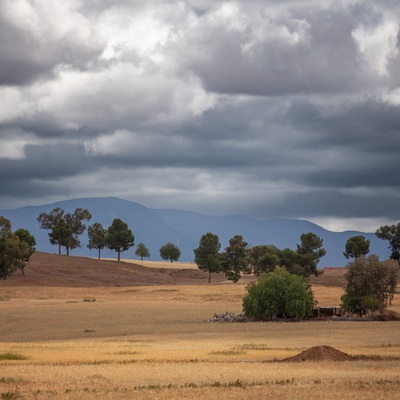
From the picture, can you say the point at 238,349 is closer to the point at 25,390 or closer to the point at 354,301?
the point at 25,390

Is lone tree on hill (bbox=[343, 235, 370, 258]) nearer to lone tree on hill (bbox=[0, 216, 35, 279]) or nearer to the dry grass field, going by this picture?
the dry grass field

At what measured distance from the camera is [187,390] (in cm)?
2773

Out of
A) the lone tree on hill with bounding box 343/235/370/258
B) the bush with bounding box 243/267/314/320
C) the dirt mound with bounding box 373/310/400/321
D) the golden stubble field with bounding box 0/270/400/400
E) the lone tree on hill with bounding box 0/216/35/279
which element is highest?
the lone tree on hill with bounding box 343/235/370/258

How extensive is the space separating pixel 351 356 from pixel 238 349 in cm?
769

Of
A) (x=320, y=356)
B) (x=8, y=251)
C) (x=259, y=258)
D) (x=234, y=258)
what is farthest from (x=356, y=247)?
(x=320, y=356)

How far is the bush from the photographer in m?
70.9

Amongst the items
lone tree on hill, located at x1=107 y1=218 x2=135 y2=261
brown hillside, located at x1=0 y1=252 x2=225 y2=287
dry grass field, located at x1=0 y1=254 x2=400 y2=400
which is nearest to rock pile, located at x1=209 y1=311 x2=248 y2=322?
dry grass field, located at x1=0 y1=254 x2=400 y2=400

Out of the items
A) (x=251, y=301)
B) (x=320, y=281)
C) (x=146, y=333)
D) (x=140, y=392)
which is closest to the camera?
(x=140, y=392)

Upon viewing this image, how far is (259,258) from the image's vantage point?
157 metres

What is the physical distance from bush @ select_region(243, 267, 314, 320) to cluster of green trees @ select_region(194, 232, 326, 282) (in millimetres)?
75600

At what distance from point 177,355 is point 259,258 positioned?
4508 inches

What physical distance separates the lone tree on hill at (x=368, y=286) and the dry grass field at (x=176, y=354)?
6.05 m

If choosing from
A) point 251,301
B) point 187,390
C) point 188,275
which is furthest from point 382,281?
point 188,275

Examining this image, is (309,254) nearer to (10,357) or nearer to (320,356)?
(320,356)
